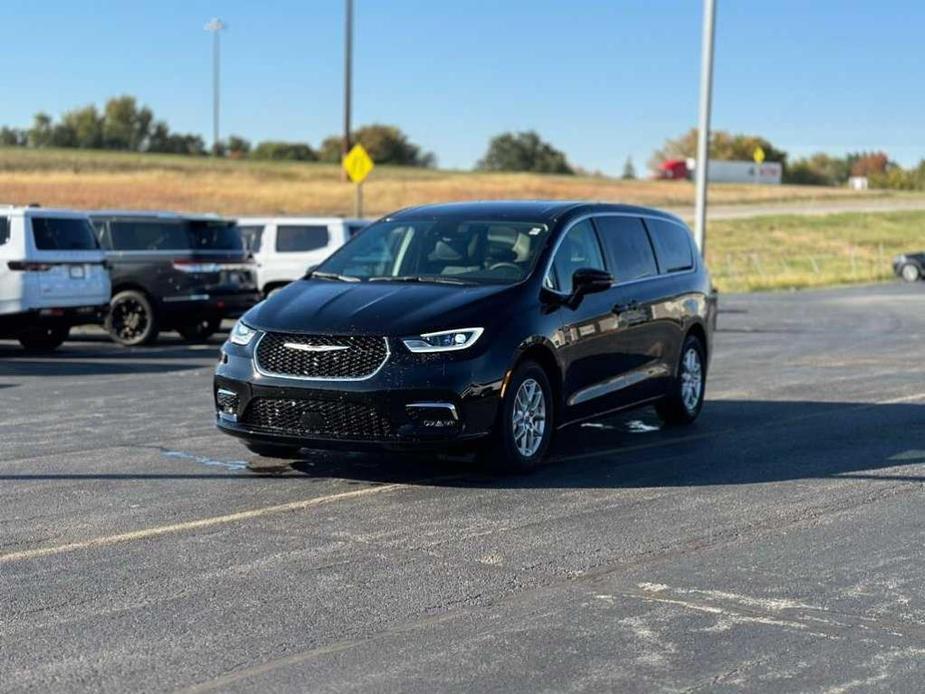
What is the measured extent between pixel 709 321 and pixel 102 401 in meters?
5.56

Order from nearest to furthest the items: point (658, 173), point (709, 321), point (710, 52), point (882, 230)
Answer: point (709, 321), point (710, 52), point (882, 230), point (658, 173)

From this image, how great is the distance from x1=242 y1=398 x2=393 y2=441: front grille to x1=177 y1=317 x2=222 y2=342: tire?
1233 cm

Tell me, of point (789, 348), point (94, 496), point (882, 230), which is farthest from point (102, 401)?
point (882, 230)

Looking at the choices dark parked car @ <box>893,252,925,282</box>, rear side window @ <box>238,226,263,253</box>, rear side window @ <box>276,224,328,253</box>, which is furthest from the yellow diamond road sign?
dark parked car @ <box>893,252,925,282</box>

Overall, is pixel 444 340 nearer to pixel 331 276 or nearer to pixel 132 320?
pixel 331 276

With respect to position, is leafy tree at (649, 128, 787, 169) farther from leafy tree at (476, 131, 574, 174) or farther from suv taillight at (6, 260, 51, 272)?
suv taillight at (6, 260, 51, 272)

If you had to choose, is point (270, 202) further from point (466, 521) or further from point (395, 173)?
point (466, 521)

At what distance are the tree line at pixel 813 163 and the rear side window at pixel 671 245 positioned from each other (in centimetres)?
12740

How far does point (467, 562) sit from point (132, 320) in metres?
13.9

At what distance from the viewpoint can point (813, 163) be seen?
169750 mm

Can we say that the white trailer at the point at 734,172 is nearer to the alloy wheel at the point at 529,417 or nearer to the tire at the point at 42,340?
the tire at the point at 42,340

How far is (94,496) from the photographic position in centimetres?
866

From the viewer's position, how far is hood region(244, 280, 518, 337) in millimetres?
8891

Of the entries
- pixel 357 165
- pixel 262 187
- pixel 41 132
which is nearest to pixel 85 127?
pixel 41 132
